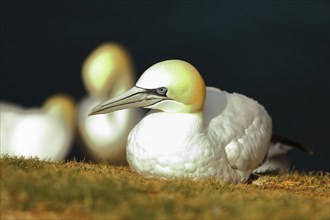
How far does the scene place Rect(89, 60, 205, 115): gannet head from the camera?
6488 mm

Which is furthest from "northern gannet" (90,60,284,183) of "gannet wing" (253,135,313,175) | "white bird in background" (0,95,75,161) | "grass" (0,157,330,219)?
"white bird in background" (0,95,75,161)

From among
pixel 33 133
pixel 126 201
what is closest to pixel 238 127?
pixel 126 201

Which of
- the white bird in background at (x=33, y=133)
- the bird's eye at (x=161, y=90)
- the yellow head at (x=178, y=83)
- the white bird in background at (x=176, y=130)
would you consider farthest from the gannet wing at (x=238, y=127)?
the white bird in background at (x=33, y=133)

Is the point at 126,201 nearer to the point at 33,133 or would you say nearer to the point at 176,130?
the point at 176,130

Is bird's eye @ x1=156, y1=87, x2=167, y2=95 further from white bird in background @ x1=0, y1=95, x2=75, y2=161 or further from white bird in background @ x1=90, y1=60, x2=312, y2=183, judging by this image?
white bird in background @ x1=0, y1=95, x2=75, y2=161

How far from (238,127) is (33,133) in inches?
141

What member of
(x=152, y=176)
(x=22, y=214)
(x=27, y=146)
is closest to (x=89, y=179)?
(x=22, y=214)

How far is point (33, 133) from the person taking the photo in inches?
384

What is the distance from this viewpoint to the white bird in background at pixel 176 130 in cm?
651

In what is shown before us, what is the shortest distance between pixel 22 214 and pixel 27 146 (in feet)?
17.0

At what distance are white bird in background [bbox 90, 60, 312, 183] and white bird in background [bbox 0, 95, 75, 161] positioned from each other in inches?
121

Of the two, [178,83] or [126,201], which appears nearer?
[126,201]

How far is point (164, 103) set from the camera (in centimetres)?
664

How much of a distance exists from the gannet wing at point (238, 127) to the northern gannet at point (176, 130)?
0.01 metres
